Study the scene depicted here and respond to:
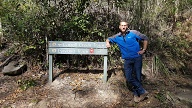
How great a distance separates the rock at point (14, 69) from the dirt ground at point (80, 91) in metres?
0.13

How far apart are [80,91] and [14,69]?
2.34 meters

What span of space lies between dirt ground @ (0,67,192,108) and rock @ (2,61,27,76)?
13cm

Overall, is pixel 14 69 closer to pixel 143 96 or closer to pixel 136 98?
pixel 136 98

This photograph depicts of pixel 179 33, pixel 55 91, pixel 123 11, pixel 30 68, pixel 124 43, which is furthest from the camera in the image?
pixel 179 33

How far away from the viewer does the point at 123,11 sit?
8.64m

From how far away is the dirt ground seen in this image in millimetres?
5977

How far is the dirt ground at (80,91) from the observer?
19.6ft

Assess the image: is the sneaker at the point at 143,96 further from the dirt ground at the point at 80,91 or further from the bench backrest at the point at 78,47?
the bench backrest at the point at 78,47

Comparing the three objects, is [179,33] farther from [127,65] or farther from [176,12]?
[127,65]

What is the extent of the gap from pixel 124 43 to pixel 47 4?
2.89m

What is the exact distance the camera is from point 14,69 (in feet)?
24.8

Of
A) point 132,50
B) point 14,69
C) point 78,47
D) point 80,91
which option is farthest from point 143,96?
point 14,69

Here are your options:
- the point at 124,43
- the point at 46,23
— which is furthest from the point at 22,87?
the point at 124,43

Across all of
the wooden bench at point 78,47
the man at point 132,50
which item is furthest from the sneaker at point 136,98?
the wooden bench at point 78,47
